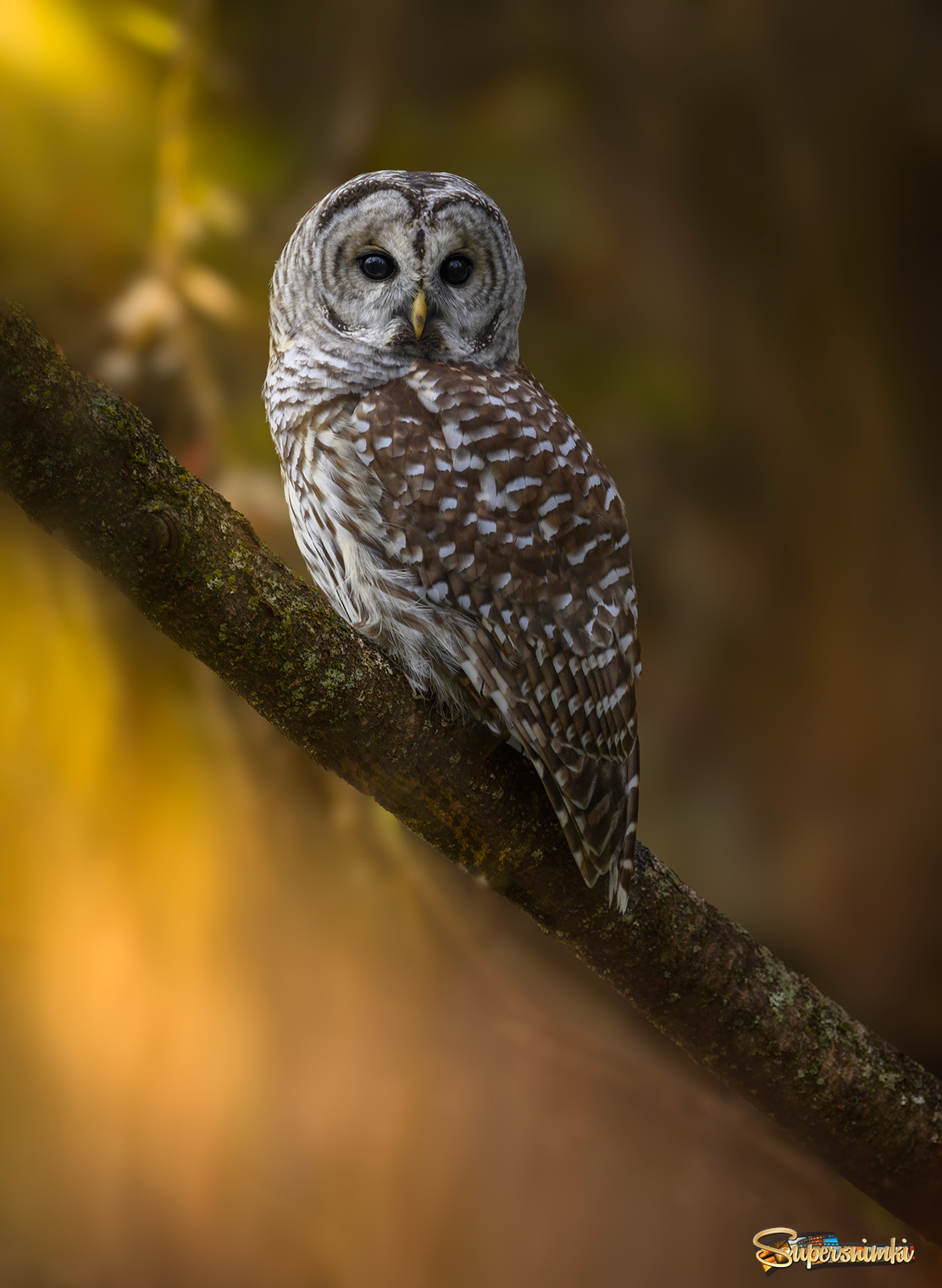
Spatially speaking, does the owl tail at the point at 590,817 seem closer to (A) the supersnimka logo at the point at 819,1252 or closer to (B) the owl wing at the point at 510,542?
(B) the owl wing at the point at 510,542

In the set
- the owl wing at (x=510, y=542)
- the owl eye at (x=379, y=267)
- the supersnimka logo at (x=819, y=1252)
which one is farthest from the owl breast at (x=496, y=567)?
the supersnimka logo at (x=819, y=1252)

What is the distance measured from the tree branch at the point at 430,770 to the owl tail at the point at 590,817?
0.19 ft

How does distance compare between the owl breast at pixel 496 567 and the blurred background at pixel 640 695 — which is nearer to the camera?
the owl breast at pixel 496 567

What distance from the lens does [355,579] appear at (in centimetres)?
116

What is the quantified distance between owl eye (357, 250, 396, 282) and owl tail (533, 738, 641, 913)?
2.42 feet

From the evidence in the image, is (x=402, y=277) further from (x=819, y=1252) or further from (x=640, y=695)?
(x=819, y=1252)

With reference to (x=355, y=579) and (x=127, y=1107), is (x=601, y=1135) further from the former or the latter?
(x=355, y=579)

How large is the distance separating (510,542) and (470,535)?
0.05 metres

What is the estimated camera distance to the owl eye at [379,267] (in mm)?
1302

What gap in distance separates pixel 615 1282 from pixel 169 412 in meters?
1.79

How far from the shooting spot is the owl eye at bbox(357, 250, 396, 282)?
1302mm

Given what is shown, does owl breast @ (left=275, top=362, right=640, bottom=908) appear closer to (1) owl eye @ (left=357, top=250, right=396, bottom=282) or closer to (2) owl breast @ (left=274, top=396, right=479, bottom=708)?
(2) owl breast @ (left=274, top=396, right=479, bottom=708)

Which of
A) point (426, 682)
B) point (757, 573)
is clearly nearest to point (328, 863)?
point (426, 682)

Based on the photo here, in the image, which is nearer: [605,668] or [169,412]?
[605,668]
